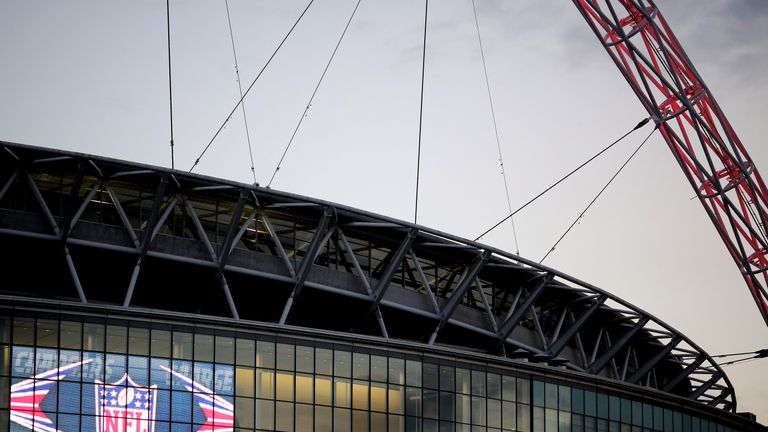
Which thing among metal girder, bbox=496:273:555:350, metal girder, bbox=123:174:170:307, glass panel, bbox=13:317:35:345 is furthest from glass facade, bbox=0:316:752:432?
metal girder, bbox=123:174:170:307

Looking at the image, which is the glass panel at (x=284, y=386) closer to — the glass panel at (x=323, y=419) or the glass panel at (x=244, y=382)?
the glass panel at (x=244, y=382)

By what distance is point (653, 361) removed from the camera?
96125 mm

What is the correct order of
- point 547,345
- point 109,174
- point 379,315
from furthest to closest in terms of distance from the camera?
point 547,345
point 379,315
point 109,174

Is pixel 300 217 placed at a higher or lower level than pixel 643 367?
higher

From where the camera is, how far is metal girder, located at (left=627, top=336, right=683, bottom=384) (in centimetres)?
9588

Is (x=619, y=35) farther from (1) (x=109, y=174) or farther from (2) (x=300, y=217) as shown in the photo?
(1) (x=109, y=174)

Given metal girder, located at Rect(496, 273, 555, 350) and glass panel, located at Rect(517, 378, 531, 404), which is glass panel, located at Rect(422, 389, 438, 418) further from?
metal girder, located at Rect(496, 273, 555, 350)

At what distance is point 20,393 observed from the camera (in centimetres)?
6022

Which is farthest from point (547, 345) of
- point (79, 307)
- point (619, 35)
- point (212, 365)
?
point (79, 307)

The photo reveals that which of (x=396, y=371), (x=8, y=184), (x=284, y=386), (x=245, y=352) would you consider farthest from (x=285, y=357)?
(x=8, y=184)

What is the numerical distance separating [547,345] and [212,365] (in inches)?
1271

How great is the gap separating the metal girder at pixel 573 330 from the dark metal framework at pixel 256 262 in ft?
0.32

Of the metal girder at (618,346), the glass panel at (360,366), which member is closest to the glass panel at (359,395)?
the glass panel at (360,366)

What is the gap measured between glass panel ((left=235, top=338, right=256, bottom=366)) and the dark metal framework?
4569mm
